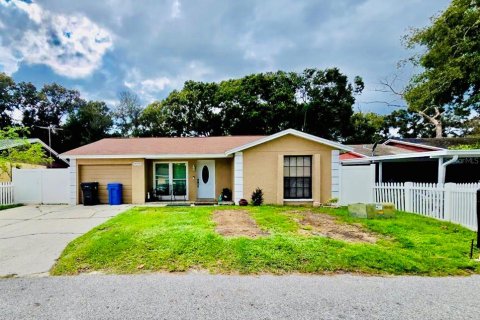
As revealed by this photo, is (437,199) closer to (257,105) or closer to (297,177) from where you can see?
(297,177)

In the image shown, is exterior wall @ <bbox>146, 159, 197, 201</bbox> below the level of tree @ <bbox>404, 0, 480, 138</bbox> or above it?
below

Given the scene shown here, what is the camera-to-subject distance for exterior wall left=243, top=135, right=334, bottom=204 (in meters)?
10.9

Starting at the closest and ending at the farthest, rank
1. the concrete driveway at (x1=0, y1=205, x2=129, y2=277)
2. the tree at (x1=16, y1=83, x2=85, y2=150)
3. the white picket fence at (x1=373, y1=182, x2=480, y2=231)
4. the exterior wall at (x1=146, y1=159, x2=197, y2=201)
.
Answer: the concrete driveway at (x1=0, y1=205, x2=129, y2=277) → the white picket fence at (x1=373, y1=182, x2=480, y2=231) → the exterior wall at (x1=146, y1=159, x2=197, y2=201) → the tree at (x1=16, y1=83, x2=85, y2=150)

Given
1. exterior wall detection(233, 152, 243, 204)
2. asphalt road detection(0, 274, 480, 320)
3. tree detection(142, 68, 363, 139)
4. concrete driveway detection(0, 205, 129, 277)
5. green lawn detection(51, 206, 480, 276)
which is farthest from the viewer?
tree detection(142, 68, 363, 139)

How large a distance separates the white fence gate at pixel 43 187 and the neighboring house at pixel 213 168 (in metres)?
0.57

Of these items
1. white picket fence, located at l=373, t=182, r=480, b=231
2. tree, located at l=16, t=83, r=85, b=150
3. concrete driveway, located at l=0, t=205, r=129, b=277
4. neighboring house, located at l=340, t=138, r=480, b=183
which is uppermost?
tree, located at l=16, t=83, r=85, b=150

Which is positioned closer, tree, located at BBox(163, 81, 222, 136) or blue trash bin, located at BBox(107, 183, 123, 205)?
blue trash bin, located at BBox(107, 183, 123, 205)

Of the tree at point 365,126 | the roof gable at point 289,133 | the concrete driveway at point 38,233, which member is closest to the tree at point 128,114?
the concrete driveway at point 38,233

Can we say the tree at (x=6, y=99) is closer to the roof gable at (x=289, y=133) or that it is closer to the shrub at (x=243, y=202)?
the roof gable at (x=289, y=133)

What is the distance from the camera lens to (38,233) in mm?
6715

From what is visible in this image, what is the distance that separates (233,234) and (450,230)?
5.75 meters

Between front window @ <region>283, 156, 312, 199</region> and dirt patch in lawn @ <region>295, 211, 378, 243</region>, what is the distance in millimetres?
2767

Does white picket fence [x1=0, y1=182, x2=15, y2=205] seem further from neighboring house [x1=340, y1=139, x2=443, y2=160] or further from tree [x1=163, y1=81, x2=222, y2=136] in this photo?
tree [x1=163, y1=81, x2=222, y2=136]

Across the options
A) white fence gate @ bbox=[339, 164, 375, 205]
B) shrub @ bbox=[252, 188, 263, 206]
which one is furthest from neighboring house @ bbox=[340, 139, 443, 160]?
shrub @ bbox=[252, 188, 263, 206]
